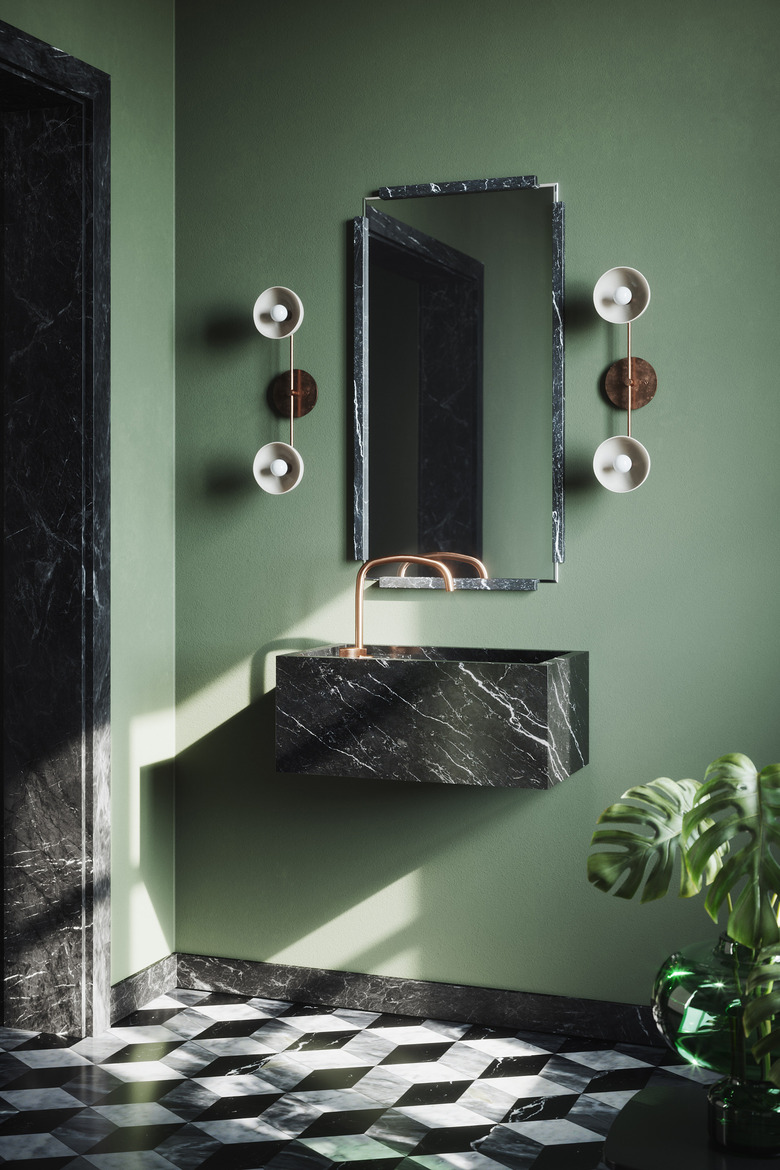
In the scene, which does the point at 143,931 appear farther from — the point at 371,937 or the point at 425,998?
the point at 425,998

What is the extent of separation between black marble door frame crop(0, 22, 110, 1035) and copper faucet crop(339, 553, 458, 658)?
2.19 ft

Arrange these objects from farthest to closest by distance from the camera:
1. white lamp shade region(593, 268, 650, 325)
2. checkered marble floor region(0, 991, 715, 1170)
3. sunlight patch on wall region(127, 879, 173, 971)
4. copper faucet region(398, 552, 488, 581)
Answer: sunlight patch on wall region(127, 879, 173, 971) → copper faucet region(398, 552, 488, 581) → white lamp shade region(593, 268, 650, 325) → checkered marble floor region(0, 991, 715, 1170)

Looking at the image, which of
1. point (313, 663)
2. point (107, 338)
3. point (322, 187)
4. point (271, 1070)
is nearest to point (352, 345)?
point (322, 187)

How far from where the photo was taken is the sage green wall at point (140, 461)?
10.9 ft

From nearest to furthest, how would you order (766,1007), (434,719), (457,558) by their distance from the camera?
(766,1007)
(434,719)
(457,558)

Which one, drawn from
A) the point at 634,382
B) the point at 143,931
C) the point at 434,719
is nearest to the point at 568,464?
the point at 634,382

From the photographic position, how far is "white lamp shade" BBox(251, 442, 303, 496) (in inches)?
134

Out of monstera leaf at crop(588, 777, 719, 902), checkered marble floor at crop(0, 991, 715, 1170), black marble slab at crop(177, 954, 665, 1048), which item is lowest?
checkered marble floor at crop(0, 991, 715, 1170)

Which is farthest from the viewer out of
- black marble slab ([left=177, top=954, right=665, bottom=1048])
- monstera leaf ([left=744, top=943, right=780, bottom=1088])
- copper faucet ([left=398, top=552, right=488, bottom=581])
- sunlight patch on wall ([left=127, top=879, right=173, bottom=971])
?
sunlight patch on wall ([left=127, top=879, right=173, bottom=971])

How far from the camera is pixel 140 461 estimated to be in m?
3.45

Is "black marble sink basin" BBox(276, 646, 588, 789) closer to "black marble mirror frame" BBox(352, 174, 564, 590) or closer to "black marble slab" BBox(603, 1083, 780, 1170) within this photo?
"black marble mirror frame" BBox(352, 174, 564, 590)

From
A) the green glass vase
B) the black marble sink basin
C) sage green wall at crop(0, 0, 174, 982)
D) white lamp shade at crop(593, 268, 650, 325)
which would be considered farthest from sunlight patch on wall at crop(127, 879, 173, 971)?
white lamp shade at crop(593, 268, 650, 325)

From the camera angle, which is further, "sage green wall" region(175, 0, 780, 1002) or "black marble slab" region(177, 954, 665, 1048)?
"black marble slab" region(177, 954, 665, 1048)

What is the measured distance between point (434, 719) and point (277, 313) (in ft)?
4.03
